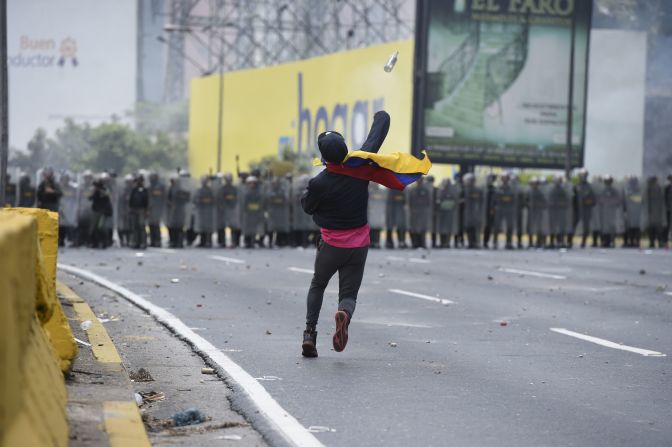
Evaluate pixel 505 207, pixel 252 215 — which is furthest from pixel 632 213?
pixel 252 215

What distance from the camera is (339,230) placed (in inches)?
440

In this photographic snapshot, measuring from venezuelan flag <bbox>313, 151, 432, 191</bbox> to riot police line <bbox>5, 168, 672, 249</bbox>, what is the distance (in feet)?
69.0

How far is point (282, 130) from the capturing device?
2473 inches

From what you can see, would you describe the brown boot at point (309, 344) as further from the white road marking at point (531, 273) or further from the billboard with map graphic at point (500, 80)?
the billboard with map graphic at point (500, 80)

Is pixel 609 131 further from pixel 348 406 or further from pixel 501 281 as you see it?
pixel 348 406

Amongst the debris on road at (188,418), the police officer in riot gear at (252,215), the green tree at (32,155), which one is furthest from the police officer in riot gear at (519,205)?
the green tree at (32,155)

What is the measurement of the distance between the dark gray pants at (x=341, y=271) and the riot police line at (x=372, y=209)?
20.8 m

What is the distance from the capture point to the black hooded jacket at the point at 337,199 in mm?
11078

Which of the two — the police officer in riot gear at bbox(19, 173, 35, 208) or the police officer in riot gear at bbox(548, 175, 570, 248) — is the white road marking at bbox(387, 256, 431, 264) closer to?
the police officer in riot gear at bbox(548, 175, 570, 248)

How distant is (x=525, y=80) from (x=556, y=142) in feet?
6.80

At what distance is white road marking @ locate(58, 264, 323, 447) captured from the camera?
7.79 meters

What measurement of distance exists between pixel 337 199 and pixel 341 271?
1.89 ft

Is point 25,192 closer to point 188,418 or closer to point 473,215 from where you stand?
point 473,215

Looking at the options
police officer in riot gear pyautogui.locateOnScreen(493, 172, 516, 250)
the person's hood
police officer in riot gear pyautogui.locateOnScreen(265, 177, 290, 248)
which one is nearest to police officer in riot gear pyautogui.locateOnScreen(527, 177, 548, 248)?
police officer in riot gear pyautogui.locateOnScreen(493, 172, 516, 250)
